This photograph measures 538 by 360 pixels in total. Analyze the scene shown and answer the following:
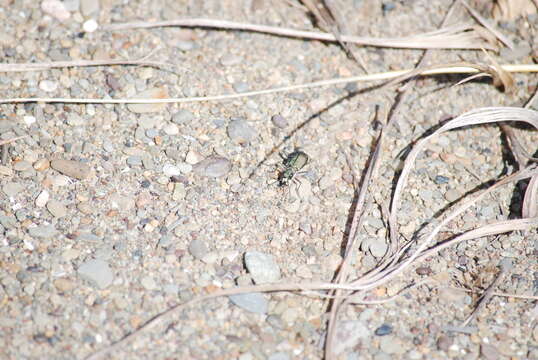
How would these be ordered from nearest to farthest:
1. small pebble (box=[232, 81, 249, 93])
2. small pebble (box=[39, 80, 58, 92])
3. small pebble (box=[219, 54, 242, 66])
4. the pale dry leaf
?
1. small pebble (box=[39, 80, 58, 92])
2. small pebble (box=[232, 81, 249, 93])
3. small pebble (box=[219, 54, 242, 66])
4. the pale dry leaf

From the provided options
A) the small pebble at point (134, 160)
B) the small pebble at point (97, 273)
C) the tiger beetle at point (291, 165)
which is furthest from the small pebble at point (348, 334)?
the small pebble at point (134, 160)

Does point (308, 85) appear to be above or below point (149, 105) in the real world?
above

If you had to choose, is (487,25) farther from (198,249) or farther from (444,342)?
(198,249)

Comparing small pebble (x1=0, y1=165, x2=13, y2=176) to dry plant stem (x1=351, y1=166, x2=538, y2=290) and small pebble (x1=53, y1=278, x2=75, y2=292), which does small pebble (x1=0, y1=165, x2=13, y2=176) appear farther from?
dry plant stem (x1=351, y1=166, x2=538, y2=290)

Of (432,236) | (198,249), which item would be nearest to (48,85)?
(198,249)

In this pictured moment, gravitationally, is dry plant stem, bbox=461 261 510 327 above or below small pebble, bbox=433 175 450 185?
below

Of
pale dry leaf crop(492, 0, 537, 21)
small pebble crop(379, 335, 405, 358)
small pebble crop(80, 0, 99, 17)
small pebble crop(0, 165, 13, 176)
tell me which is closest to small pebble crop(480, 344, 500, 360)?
small pebble crop(379, 335, 405, 358)
